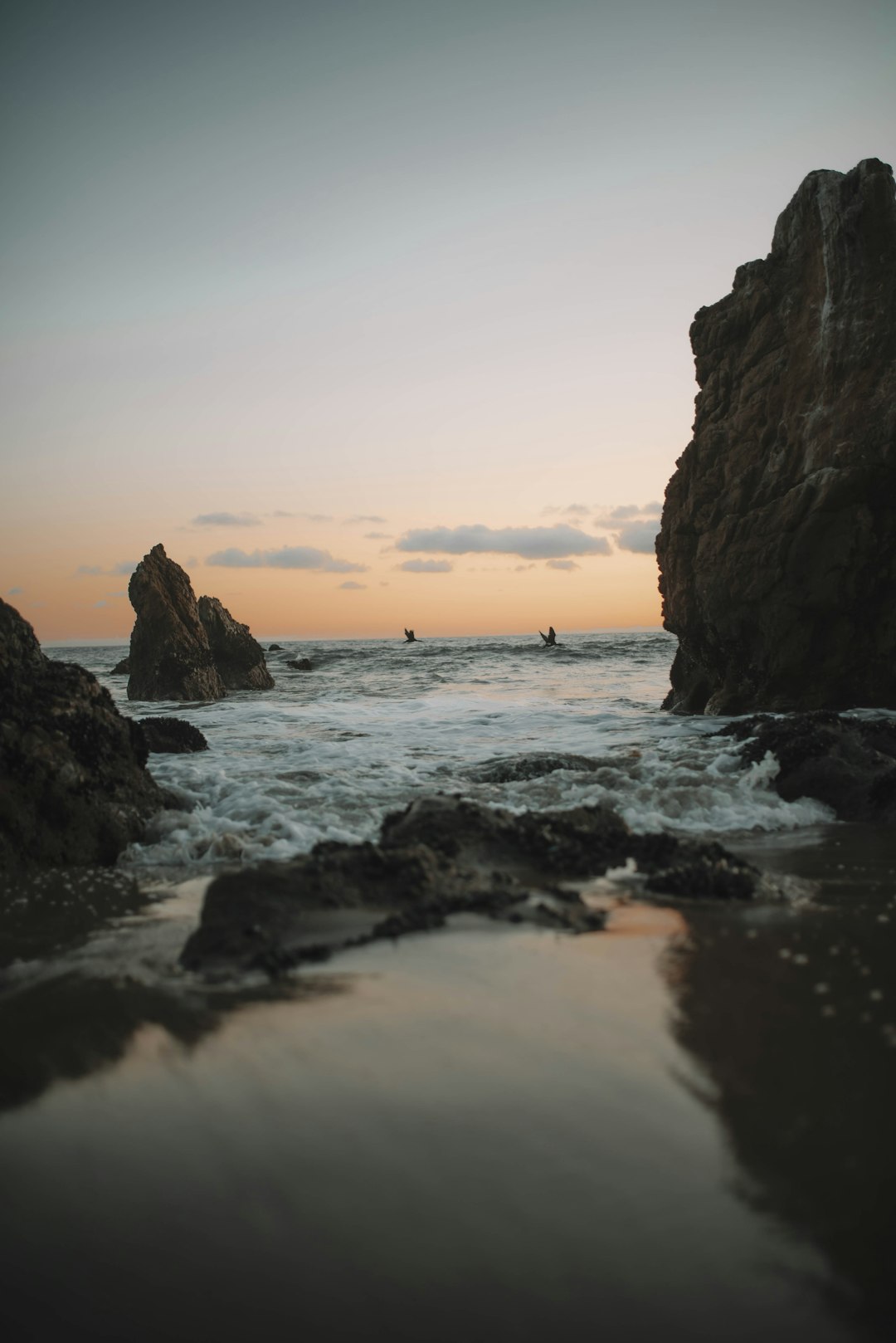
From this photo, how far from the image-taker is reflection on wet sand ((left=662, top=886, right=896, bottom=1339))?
1781mm

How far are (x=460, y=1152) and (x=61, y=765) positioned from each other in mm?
4929

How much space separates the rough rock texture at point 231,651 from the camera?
2634 centimetres

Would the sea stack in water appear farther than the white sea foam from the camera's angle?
Yes

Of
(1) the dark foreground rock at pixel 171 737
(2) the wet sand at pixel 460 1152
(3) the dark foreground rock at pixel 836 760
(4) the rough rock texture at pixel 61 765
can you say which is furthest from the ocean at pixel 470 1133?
(1) the dark foreground rock at pixel 171 737

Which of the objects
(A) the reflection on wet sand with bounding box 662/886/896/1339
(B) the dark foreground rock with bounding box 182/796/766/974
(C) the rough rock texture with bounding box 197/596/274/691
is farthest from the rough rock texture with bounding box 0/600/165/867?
(C) the rough rock texture with bounding box 197/596/274/691

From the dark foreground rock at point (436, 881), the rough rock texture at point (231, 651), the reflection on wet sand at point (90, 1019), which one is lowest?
the reflection on wet sand at point (90, 1019)

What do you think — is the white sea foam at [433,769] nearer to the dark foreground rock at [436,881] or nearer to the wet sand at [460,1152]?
the dark foreground rock at [436,881]

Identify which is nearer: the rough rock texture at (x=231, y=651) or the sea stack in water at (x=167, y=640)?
the sea stack in water at (x=167, y=640)

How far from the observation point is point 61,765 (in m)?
5.96

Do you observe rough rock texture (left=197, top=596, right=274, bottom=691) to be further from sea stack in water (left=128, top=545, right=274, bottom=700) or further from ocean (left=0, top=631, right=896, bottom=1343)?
ocean (left=0, top=631, right=896, bottom=1343)

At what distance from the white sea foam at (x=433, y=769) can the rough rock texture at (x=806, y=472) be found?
1915 millimetres

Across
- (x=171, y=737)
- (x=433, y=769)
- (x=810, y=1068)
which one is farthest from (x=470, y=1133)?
A: (x=171, y=737)

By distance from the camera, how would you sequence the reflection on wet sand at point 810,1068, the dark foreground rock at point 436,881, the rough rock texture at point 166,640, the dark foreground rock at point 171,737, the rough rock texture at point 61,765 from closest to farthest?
1. the reflection on wet sand at point 810,1068
2. the dark foreground rock at point 436,881
3. the rough rock texture at point 61,765
4. the dark foreground rock at point 171,737
5. the rough rock texture at point 166,640

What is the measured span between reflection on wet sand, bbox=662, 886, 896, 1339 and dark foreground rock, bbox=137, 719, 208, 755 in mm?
8356
